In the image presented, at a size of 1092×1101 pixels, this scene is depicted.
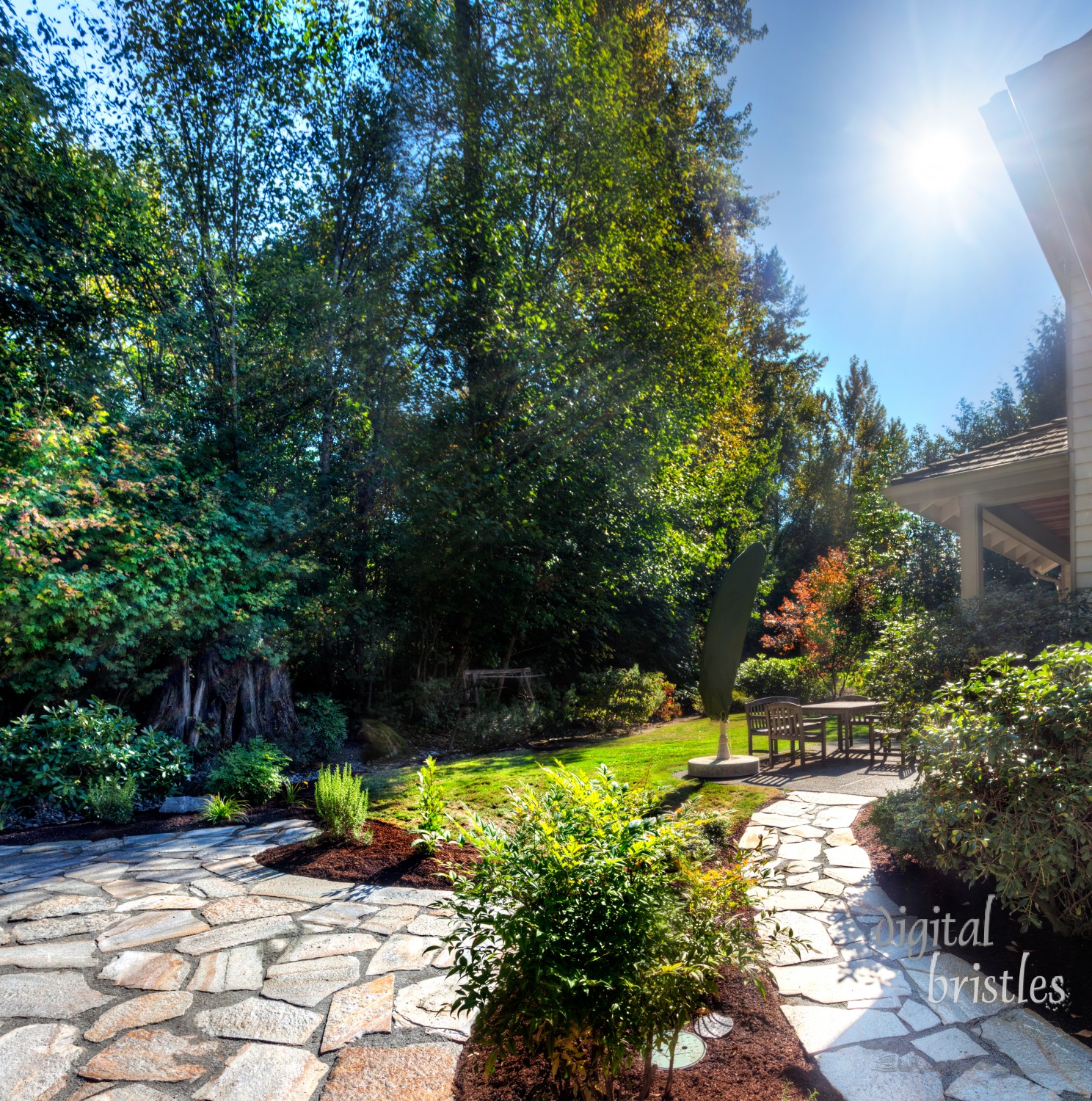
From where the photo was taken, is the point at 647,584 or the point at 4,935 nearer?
the point at 4,935

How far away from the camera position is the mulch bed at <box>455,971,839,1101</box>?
2143 mm

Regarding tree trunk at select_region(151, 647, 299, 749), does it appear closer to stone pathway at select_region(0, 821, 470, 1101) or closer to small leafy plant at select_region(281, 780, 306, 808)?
small leafy plant at select_region(281, 780, 306, 808)

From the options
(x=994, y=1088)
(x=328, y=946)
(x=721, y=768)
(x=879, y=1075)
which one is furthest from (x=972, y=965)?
(x=721, y=768)

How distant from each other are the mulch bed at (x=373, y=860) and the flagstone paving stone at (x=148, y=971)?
1.22 meters

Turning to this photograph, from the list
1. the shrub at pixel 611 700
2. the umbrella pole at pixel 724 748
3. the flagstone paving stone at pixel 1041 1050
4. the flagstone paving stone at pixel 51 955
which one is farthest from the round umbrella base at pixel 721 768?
the shrub at pixel 611 700

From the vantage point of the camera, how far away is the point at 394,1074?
89.7 inches

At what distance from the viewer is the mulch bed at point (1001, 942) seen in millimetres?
2592

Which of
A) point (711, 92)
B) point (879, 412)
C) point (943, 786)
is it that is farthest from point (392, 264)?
point (879, 412)

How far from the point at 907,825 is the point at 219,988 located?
136 inches

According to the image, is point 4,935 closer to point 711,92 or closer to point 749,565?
point 749,565

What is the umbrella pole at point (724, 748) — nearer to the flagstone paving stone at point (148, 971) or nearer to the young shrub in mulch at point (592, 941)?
the young shrub in mulch at point (592, 941)

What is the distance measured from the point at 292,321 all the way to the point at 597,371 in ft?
16.5

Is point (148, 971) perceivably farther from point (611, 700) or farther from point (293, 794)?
point (611, 700)

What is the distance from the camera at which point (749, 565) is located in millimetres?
6871
